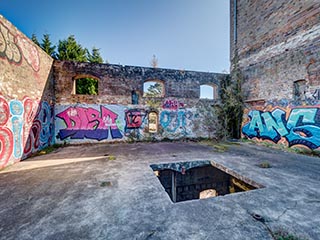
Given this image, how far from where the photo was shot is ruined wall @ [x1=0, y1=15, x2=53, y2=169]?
3811 millimetres

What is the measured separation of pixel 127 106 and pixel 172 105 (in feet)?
8.17

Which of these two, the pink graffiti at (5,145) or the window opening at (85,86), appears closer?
the pink graffiti at (5,145)

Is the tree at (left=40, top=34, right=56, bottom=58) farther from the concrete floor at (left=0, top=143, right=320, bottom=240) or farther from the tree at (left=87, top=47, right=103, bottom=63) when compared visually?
the concrete floor at (left=0, top=143, right=320, bottom=240)

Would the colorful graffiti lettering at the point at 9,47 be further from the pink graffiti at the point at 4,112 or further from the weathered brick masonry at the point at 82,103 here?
the pink graffiti at the point at 4,112

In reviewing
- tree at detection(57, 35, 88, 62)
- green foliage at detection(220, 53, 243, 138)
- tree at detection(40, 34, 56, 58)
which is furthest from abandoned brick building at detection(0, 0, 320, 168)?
tree at detection(40, 34, 56, 58)

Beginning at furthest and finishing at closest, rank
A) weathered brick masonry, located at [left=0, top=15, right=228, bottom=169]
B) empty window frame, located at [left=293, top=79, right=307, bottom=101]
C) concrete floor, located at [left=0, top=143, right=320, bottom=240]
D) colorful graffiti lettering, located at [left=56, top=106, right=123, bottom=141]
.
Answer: colorful graffiti lettering, located at [left=56, top=106, right=123, bottom=141] → empty window frame, located at [left=293, top=79, right=307, bottom=101] → weathered brick masonry, located at [left=0, top=15, right=228, bottom=169] → concrete floor, located at [left=0, top=143, right=320, bottom=240]

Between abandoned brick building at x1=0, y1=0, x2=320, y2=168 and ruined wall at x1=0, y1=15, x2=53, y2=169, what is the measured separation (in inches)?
1.1

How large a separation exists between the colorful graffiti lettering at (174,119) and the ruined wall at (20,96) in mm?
5361

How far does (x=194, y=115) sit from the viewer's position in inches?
340

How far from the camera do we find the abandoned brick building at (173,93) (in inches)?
174

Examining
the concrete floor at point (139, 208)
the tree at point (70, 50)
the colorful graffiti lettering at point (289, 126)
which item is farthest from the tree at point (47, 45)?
the colorful graffiti lettering at point (289, 126)

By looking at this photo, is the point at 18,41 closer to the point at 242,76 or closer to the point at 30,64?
the point at 30,64

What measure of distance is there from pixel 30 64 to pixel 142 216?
5929mm

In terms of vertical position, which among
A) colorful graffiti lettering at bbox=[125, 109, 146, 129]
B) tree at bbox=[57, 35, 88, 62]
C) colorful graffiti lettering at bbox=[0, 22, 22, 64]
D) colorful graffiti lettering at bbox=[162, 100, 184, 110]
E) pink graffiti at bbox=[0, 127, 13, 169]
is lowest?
pink graffiti at bbox=[0, 127, 13, 169]
